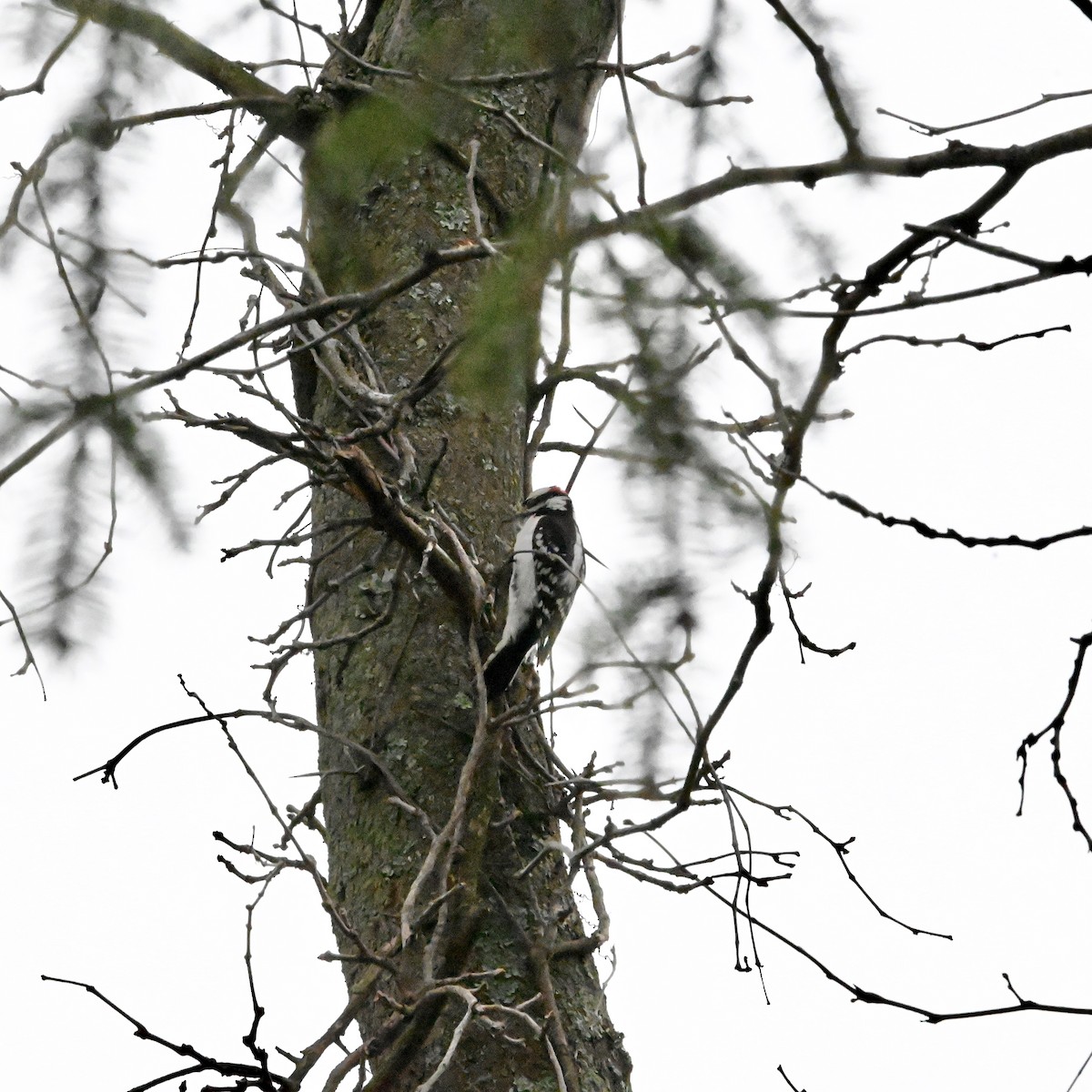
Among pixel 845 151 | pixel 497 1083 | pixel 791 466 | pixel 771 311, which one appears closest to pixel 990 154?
pixel 845 151

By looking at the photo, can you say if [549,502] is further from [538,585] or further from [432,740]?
[432,740]

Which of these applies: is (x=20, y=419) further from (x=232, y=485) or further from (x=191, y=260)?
(x=232, y=485)

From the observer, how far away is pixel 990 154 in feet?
6.82

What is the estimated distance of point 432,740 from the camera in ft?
10.8

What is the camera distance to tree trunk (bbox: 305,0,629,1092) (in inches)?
113

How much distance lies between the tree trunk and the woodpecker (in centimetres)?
11

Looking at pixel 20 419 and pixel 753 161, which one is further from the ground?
pixel 753 161

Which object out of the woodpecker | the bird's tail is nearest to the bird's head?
the woodpecker

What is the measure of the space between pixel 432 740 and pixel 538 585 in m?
1.40

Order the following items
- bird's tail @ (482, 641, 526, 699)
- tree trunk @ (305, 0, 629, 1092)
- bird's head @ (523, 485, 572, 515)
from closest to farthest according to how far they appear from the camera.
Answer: tree trunk @ (305, 0, 629, 1092), bird's tail @ (482, 641, 526, 699), bird's head @ (523, 485, 572, 515)

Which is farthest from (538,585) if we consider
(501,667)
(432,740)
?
(432,740)

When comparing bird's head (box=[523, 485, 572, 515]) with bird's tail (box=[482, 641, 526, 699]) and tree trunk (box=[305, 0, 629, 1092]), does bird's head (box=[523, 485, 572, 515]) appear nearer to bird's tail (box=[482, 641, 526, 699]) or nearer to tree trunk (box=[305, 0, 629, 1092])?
tree trunk (box=[305, 0, 629, 1092])

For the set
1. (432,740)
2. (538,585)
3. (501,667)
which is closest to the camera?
(432,740)

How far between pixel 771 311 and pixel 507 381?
0.26m
